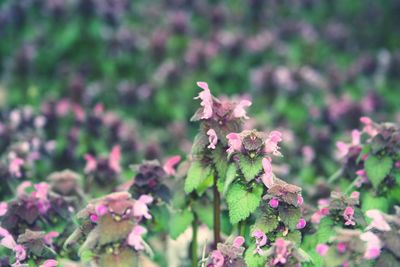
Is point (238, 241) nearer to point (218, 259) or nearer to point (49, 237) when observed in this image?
point (218, 259)

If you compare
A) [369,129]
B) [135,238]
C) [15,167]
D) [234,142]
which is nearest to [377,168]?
[369,129]

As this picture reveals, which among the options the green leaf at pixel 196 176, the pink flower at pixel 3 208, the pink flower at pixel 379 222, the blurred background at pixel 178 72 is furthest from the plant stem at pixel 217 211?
the blurred background at pixel 178 72

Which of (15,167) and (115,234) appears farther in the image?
(15,167)

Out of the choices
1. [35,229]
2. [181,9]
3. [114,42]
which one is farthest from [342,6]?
[35,229]

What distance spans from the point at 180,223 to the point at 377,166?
94 centimetres

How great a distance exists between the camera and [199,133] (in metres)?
3.13

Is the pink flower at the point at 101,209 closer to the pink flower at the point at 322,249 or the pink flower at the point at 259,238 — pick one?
the pink flower at the point at 259,238

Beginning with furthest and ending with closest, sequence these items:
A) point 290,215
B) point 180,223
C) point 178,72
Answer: point 178,72
point 180,223
point 290,215

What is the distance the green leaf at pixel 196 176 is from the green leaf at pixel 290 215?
0.41m

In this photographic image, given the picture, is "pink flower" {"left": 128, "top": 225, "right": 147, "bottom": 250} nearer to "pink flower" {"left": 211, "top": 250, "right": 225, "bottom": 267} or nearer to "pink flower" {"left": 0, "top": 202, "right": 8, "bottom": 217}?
"pink flower" {"left": 211, "top": 250, "right": 225, "bottom": 267}

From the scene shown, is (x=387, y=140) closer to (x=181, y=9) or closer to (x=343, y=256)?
(x=343, y=256)

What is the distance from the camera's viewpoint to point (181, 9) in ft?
27.0

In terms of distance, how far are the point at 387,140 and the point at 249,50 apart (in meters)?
4.01

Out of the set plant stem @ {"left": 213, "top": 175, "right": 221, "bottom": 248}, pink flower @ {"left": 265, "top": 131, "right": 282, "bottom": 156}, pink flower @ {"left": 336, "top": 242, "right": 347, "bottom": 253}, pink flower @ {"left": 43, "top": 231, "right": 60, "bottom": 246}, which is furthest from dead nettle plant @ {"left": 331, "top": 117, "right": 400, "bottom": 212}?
pink flower @ {"left": 43, "top": 231, "right": 60, "bottom": 246}
